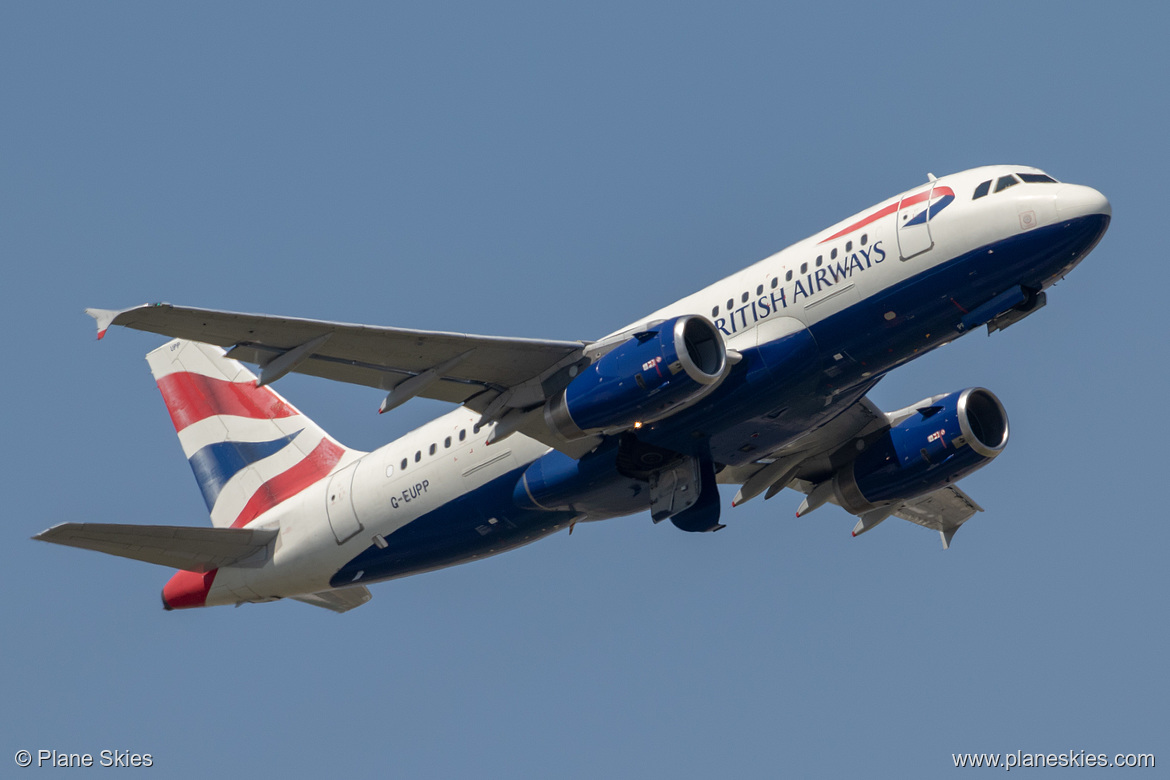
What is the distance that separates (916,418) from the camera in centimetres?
3775

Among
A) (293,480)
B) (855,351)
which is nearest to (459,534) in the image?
(293,480)

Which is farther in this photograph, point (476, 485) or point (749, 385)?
point (476, 485)

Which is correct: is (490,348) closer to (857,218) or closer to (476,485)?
(476,485)

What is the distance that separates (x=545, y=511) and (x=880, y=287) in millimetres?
9936

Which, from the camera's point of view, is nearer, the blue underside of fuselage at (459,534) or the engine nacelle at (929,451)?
the blue underside of fuselage at (459,534)

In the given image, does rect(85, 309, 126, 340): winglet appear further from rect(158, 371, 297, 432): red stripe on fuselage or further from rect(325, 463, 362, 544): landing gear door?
rect(158, 371, 297, 432): red stripe on fuselage

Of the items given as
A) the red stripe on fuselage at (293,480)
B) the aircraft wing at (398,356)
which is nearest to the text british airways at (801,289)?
the aircraft wing at (398,356)

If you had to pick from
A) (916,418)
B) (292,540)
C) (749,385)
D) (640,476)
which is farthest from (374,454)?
(916,418)

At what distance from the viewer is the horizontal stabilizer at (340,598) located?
39.6 meters

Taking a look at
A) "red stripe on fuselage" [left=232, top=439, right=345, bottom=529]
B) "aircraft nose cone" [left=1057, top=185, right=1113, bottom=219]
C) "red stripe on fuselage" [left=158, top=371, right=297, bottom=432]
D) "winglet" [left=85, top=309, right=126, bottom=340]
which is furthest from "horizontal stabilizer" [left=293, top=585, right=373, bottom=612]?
"aircraft nose cone" [left=1057, top=185, right=1113, bottom=219]

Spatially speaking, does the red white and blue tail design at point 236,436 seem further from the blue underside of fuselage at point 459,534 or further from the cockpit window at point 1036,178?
the cockpit window at point 1036,178

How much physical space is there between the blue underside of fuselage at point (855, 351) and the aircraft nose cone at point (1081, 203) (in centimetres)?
17

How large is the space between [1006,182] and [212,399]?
23764 mm

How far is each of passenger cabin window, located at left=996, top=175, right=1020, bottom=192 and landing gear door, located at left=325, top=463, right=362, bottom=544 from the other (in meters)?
17.6
